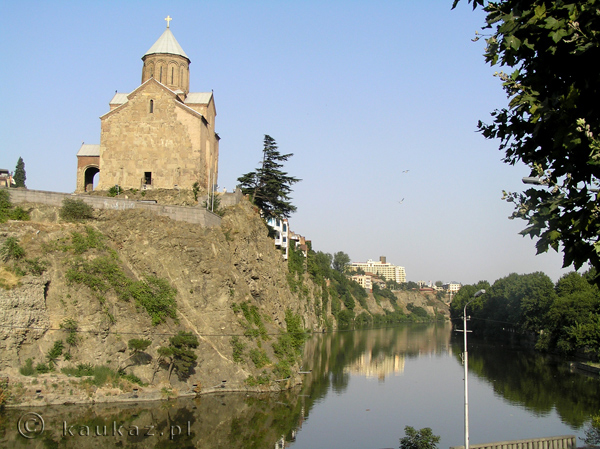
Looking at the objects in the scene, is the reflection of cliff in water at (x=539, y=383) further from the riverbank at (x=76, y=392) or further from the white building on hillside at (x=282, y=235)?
the white building on hillside at (x=282, y=235)

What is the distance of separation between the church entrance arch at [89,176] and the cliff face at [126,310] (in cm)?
779

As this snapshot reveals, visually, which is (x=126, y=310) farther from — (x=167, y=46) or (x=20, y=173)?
(x=20, y=173)

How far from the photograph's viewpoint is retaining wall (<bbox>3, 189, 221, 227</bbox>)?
94.6 feet

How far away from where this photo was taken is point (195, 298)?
29000 millimetres

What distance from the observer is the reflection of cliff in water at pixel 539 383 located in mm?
30172

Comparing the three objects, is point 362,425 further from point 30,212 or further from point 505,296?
point 505,296

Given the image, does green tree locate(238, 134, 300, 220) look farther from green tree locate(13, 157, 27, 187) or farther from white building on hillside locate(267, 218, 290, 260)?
green tree locate(13, 157, 27, 187)

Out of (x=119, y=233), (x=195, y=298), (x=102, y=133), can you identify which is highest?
(x=102, y=133)

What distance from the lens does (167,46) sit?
37.4m

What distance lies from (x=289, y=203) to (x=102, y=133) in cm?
1413

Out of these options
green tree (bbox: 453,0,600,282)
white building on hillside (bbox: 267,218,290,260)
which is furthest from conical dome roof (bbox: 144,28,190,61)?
green tree (bbox: 453,0,600,282)

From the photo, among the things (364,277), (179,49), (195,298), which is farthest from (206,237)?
(364,277)

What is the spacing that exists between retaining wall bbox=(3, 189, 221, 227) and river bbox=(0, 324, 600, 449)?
964cm

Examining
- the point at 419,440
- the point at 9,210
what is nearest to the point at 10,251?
the point at 9,210
